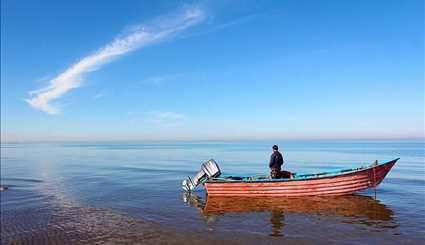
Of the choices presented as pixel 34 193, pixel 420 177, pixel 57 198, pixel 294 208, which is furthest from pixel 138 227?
pixel 420 177

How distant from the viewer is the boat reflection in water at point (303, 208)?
15688 mm

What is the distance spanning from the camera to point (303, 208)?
18.1 meters

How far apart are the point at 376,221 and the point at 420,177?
18.4m

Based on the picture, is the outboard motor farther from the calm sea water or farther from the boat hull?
the boat hull

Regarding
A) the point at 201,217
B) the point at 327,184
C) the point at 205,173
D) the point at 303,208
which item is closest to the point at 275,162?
the point at 327,184

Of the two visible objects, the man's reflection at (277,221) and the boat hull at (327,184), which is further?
the boat hull at (327,184)

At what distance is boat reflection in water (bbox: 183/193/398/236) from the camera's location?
1569cm

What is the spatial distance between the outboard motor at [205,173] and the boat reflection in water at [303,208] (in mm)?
1245

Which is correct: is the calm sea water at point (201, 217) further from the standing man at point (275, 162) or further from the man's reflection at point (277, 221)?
the standing man at point (275, 162)

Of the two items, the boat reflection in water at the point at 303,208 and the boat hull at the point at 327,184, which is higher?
the boat hull at the point at 327,184

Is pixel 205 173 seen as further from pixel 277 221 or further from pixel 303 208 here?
pixel 277 221

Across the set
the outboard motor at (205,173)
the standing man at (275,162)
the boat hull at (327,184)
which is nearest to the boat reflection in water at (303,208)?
the boat hull at (327,184)

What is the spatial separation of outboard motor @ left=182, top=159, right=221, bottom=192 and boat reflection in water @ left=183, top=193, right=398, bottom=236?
1245 mm

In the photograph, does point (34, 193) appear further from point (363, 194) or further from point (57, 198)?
point (363, 194)
